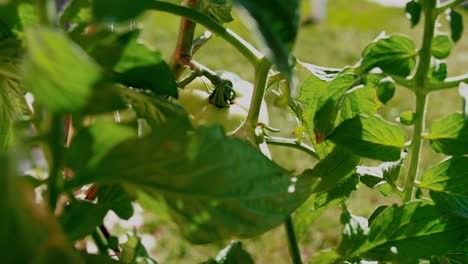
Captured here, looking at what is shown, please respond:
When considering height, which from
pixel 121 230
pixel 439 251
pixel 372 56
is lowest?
pixel 121 230

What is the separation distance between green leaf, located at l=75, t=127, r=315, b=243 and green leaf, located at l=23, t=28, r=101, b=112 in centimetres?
4

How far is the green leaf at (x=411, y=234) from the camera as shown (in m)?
0.40

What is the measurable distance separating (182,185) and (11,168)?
87mm

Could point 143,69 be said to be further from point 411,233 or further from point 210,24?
point 411,233

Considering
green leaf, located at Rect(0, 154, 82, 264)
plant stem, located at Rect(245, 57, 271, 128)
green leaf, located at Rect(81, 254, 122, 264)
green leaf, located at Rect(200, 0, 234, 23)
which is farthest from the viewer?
green leaf, located at Rect(200, 0, 234, 23)

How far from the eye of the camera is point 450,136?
417 millimetres

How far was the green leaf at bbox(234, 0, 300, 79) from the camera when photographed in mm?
268

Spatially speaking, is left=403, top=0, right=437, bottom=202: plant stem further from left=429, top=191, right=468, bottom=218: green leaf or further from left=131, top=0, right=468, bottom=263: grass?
left=131, top=0, right=468, bottom=263: grass

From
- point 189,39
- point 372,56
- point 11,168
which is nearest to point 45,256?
point 11,168

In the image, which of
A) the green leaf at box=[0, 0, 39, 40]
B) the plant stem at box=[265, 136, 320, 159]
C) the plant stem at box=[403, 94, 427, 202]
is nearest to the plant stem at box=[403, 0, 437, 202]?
the plant stem at box=[403, 94, 427, 202]

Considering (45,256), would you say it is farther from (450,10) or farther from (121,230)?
(121,230)

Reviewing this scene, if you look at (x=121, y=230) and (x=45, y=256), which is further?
(x=121, y=230)

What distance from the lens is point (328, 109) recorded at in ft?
1.36

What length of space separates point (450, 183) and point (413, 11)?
11cm
